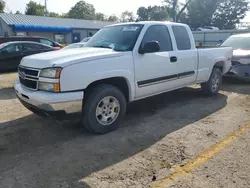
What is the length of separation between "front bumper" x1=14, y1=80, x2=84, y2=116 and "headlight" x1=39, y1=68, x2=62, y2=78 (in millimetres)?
256

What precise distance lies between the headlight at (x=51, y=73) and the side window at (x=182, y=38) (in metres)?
2.86

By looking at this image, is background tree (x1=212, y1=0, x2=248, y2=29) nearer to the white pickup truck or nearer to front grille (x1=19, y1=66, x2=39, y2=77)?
the white pickup truck

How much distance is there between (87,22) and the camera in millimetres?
40156

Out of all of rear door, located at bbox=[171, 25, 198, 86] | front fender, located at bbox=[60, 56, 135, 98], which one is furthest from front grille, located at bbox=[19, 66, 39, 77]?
rear door, located at bbox=[171, 25, 198, 86]

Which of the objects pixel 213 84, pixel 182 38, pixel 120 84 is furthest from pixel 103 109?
pixel 213 84

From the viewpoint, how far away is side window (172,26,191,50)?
204 inches

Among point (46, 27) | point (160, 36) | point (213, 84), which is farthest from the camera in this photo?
point (46, 27)

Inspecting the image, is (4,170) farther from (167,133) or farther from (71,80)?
(167,133)

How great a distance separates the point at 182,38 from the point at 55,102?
132 inches

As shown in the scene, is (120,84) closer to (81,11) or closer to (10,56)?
(10,56)

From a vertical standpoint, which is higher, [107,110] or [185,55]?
[185,55]

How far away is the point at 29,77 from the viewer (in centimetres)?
378

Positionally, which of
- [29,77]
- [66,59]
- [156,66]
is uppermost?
[66,59]

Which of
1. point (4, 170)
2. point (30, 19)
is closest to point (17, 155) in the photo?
point (4, 170)
